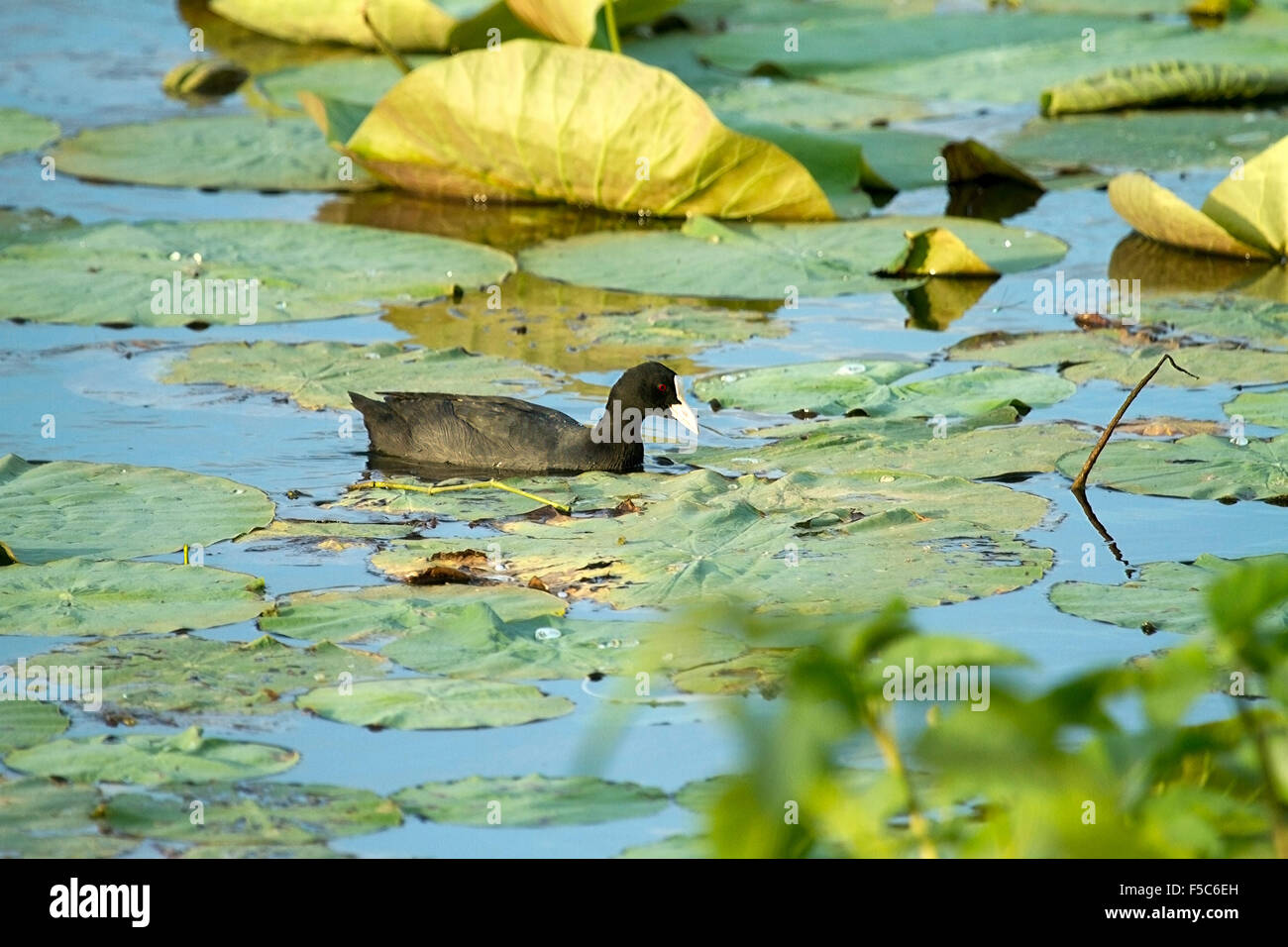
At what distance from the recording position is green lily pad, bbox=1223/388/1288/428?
7.41 m

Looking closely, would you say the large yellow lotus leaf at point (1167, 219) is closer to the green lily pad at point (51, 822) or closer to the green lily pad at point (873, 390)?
the green lily pad at point (873, 390)

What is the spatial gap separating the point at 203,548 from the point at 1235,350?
4.83 m

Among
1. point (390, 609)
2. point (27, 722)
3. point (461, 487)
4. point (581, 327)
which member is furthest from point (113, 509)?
point (581, 327)

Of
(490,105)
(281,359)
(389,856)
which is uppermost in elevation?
(490,105)

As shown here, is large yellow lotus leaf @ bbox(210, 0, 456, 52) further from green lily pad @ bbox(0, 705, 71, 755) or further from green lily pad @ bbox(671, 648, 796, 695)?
green lily pad @ bbox(0, 705, 71, 755)

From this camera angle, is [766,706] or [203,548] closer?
[766,706]

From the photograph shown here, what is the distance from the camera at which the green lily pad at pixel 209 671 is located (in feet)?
16.0

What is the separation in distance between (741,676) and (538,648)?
1.92ft

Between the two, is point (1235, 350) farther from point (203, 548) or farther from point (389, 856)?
point (389, 856)

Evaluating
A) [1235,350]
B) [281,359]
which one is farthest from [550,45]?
[1235,350]

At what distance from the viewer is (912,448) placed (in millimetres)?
7148

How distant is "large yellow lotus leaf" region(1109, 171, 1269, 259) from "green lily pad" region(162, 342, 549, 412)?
379 cm

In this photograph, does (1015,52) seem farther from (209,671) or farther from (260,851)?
(260,851)
